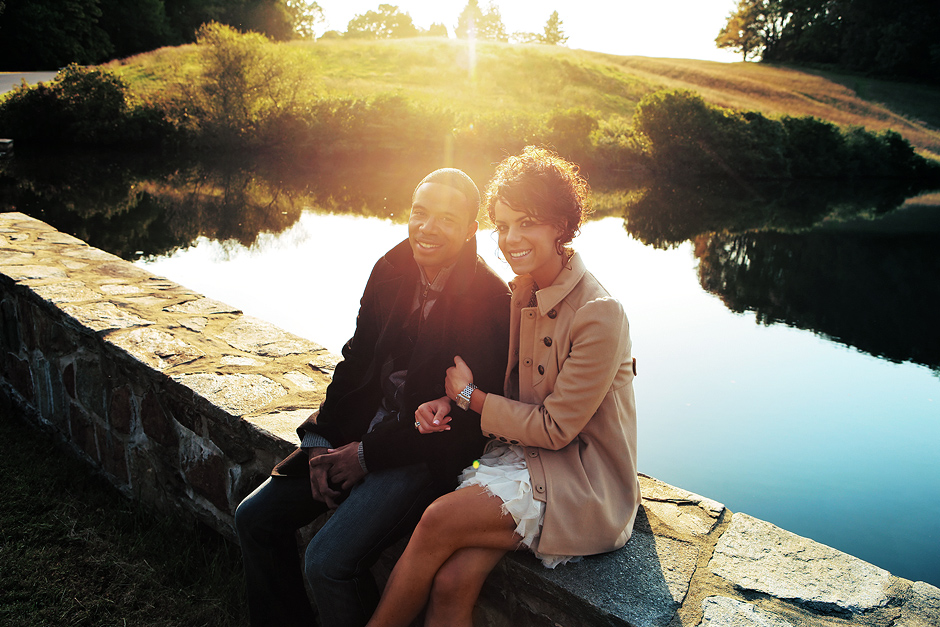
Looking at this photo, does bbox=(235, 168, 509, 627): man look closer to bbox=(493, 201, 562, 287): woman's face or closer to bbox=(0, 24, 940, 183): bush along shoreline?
bbox=(493, 201, 562, 287): woman's face

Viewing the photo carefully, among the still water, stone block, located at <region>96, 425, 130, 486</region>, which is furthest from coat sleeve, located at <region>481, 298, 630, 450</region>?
the still water

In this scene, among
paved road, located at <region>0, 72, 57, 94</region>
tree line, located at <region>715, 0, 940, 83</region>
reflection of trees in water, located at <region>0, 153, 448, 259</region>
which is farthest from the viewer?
tree line, located at <region>715, 0, 940, 83</region>

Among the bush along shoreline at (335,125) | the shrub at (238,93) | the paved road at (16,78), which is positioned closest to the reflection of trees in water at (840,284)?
the bush along shoreline at (335,125)

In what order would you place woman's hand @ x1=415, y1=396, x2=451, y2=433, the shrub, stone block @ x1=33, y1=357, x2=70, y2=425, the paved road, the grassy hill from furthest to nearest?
the grassy hill < the paved road < the shrub < stone block @ x1=33, y1=357, x2=70, y2=425 < woman's hand @ x1=415, y1=396, x2=451, y2=433

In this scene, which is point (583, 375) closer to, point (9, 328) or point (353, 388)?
point (353, 388)

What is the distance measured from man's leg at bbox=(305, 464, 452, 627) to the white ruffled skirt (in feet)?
0.54

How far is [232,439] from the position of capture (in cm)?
225

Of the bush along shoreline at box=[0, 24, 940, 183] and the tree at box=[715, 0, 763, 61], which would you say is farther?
the tree at box=[715, 0, 763, 61]

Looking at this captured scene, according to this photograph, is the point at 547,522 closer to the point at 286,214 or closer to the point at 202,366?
the point at 202,366

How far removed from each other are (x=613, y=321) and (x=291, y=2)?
56.1 meters

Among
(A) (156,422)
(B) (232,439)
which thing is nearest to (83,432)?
(A) (156,422)

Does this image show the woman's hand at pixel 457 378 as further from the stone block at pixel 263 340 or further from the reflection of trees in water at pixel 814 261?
the reflection of trees in water at pixel 814 261

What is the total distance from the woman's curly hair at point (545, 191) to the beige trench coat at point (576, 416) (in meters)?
0.12

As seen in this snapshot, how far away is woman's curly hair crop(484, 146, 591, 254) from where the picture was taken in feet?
5.48
